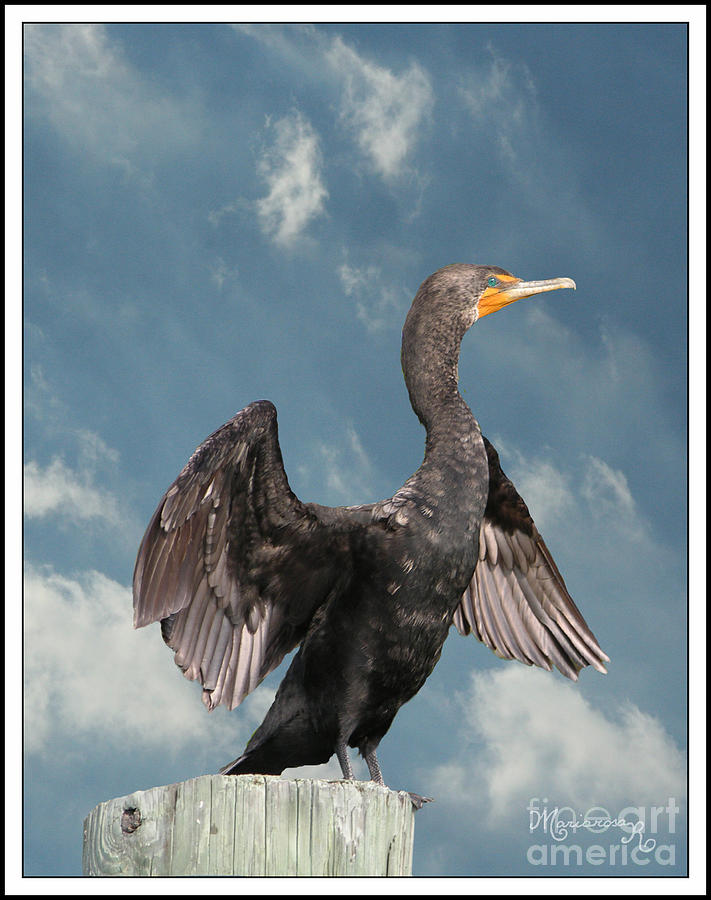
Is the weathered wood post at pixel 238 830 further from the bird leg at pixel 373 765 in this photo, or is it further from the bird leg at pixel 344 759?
the bird leg at pixel 373 765

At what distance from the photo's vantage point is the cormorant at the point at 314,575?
4.71m

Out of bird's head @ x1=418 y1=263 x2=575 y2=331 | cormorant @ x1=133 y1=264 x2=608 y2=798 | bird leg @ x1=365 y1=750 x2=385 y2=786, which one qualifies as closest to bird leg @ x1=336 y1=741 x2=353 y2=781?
cormorant @ x1=133 y1=264 x2=608 y2=798

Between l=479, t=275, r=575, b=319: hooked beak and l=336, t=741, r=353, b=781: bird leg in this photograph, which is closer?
l=336, t=741, r=353, b=781: bird leg

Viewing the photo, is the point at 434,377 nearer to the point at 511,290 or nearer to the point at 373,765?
the point at 511,290

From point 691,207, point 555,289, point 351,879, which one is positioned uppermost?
point 691,207

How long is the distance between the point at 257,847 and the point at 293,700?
110cm

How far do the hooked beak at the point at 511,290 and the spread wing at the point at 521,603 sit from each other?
40.5 inches

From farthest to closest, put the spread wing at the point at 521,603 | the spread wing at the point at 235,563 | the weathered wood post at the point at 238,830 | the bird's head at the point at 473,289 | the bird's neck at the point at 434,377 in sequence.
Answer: the spread wing at the point at 521,603 → the bird's head at the point at 473,289 → the bird's neck at the point at 434,377 → the spread wing at the point at 235,563 → the weathered wood post at the point at 238,830

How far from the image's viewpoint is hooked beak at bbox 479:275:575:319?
555cm

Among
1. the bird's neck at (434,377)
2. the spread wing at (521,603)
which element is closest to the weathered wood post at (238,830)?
the bird's neck at (434,377)

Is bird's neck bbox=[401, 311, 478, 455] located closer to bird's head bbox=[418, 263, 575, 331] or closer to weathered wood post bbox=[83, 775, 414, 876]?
bird's head bbox=[418, 263, 575, 331]

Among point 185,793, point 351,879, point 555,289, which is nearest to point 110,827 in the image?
point 185,793

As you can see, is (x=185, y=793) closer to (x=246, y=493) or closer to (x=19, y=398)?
(x=246, y=493)

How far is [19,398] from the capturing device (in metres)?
5.80
